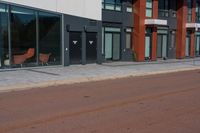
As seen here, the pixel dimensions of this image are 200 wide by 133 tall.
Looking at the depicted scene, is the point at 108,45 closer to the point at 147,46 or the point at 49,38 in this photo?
the point at 147,46

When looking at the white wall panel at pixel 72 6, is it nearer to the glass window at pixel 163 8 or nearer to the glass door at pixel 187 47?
the glass window at pixel 163 8

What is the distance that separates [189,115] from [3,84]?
8343 mm

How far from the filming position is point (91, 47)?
90.4 ft

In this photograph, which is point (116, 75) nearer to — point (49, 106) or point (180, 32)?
point (49, 106)

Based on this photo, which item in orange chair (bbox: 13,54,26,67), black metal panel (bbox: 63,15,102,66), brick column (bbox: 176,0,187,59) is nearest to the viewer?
orange chair (bbox: 13,54,26,67)

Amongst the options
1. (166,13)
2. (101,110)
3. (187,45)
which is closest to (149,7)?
(166,13)

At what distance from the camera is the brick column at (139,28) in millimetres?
32250

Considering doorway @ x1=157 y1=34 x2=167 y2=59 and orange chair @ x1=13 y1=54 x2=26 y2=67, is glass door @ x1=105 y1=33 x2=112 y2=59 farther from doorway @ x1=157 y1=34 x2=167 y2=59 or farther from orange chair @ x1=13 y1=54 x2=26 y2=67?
orange chair @ x1=13 y1=54 x2=26 y2=67

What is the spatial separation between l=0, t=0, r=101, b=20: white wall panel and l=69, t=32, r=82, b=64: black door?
1388 mm

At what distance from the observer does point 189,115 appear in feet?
33.5

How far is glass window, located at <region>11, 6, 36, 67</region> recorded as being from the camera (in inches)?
856

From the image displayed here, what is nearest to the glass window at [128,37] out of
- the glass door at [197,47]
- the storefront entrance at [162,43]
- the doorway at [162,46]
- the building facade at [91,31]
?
the building facade at [91,31]

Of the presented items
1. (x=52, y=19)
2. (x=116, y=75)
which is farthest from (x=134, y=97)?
(x=52, y=19)

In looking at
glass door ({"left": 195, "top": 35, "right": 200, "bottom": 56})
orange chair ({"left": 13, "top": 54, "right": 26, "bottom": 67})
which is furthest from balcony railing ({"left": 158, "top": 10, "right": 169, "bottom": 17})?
orange chair ({"left": 13, "top": 54, "right": 26, "bottom": 67})
